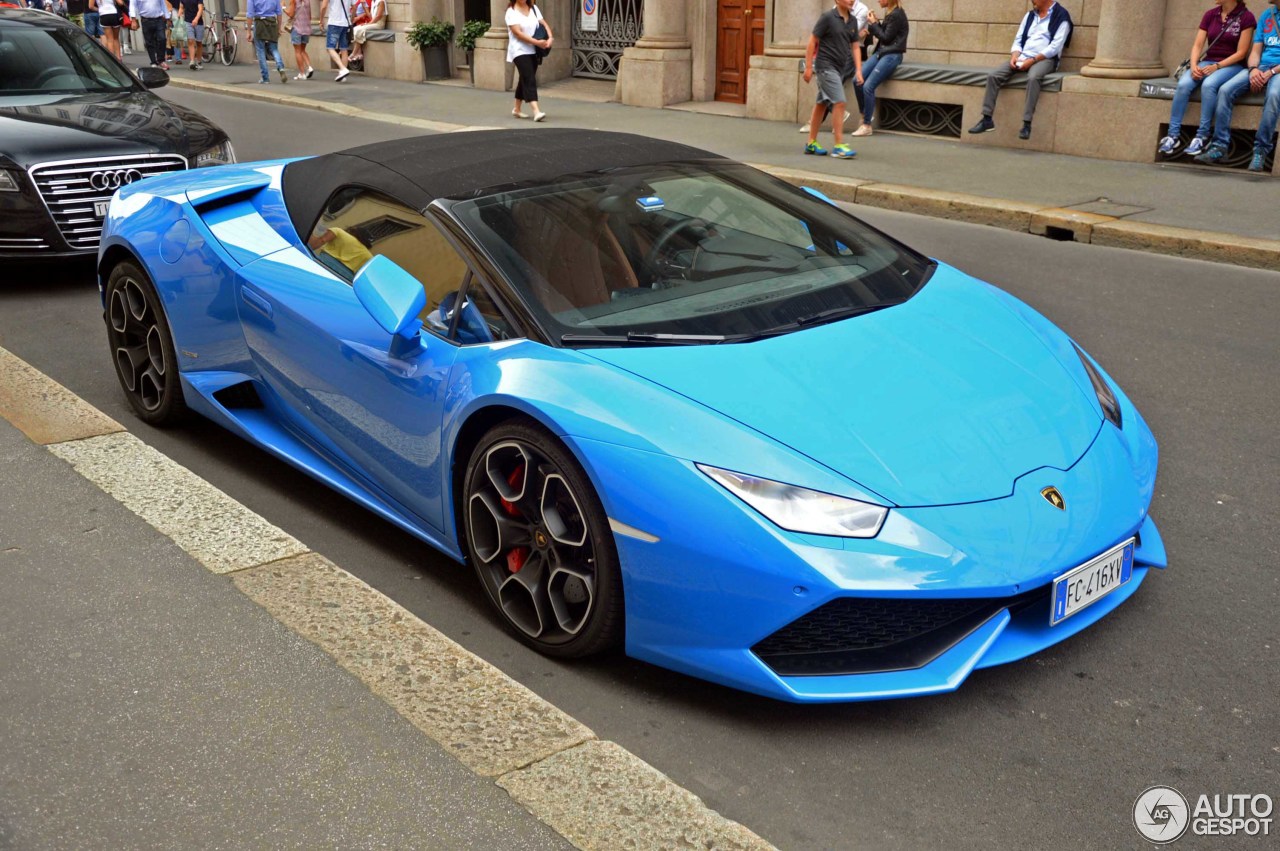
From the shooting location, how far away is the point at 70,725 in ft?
10.7

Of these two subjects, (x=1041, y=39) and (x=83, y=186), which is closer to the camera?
(x=83, y=186)

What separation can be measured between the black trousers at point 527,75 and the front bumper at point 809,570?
579 inches

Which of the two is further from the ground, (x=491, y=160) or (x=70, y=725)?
(x=491, y=160)

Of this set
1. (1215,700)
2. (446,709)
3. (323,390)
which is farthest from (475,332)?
(1215,700)

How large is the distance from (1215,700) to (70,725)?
2.88 m

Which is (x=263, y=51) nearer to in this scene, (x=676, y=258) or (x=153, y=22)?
(x=153, y=22)

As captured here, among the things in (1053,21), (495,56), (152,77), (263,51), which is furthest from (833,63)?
(263,51)

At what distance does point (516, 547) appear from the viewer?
368cm

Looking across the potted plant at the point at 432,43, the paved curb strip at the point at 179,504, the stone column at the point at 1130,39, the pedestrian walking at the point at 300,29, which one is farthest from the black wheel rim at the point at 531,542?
the pedestrian walking at the point at 300,29

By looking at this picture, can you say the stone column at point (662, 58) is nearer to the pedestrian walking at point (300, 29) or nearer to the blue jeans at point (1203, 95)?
the blue jeans at point (1203, 95)

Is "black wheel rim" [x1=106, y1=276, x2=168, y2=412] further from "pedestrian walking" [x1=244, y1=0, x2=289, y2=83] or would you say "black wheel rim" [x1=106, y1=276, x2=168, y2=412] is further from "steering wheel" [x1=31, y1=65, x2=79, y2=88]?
"pedestrian walking" [x1=244, y1=0, x2=289, y2=83]

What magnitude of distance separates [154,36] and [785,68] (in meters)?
15.5

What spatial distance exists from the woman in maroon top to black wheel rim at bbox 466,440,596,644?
412 inches

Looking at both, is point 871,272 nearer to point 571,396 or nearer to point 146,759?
point 571,396
